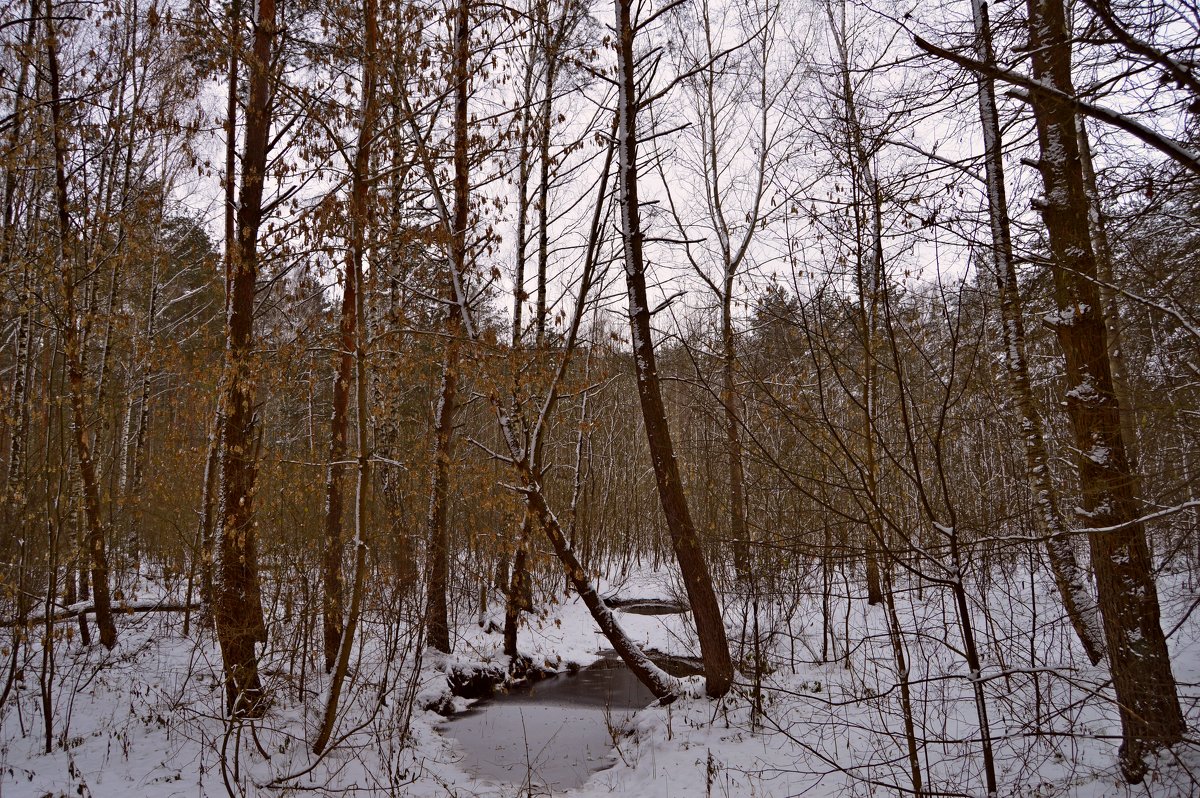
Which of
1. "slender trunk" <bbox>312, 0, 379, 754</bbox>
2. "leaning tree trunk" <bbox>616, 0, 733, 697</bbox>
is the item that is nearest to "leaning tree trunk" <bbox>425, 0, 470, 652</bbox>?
"slender trunk" <bbox>312, 0, 379, 754</bbox>

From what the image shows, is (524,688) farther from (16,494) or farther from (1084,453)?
(1084,453)

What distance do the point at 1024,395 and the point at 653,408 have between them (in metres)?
3.99

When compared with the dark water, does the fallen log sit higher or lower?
higher

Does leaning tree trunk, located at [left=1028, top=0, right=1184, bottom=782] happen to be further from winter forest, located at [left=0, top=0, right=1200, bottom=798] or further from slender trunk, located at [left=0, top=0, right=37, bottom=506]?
slender trunk, located at [left=0, top=0, right=37, bottom=506]

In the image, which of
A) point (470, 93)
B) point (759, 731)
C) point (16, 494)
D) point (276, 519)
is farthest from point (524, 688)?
point (470, 93)

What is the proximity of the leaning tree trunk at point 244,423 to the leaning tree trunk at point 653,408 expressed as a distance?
366 cm

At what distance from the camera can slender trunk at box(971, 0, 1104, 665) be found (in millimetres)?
4426

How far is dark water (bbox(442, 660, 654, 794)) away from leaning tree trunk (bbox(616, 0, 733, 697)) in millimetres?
1372

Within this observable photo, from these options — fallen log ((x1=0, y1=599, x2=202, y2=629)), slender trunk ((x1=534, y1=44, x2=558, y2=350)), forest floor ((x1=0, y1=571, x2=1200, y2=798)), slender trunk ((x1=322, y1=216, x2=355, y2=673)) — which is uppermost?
slender trunk ((x1=534, y1=44, x2=558, y2=350))

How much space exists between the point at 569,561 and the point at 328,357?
11.1 ft

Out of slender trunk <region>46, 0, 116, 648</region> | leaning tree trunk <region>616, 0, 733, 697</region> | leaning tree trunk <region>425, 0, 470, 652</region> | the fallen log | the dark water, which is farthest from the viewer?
leaning tree trunk <region>425, 0, 470, 652</region>

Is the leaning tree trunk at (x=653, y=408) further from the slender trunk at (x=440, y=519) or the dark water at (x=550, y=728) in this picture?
the slender trunk at (x=440, y=519)

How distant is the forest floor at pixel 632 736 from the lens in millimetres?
4680

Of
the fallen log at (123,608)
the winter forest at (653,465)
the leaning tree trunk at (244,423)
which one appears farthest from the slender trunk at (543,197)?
the fallen log at (123,608)
